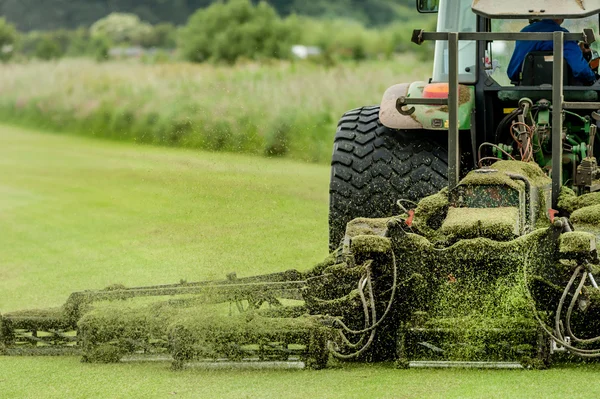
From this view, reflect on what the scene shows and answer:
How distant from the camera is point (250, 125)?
18469 millimetres

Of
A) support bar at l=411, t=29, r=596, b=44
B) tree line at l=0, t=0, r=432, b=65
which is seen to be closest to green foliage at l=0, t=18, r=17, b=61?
tree line at l=0, t=0, r=432, b=65

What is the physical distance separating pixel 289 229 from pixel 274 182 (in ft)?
13.9

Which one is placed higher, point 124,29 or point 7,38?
point 124,29

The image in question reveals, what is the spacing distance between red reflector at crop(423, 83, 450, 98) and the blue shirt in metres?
0.57

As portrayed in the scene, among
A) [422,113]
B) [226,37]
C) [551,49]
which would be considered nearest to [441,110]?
[422,113]

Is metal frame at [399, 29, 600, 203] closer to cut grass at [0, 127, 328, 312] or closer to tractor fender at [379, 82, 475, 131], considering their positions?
tractor fender at [379, 82, 475, 131]

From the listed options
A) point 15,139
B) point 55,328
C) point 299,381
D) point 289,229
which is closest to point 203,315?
point 299,381

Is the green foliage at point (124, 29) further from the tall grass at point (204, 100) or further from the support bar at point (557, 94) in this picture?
the support bar at point (557, 94)

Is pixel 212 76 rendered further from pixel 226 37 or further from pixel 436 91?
pixel 436 91

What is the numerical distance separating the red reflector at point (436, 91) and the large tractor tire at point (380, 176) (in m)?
0.29

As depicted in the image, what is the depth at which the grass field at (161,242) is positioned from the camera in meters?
5.22

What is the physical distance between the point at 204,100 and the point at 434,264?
596 inches

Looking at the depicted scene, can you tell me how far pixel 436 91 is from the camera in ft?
21.8

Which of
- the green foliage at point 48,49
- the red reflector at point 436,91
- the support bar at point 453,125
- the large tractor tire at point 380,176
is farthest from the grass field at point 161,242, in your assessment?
the green foliage at point 48,49
